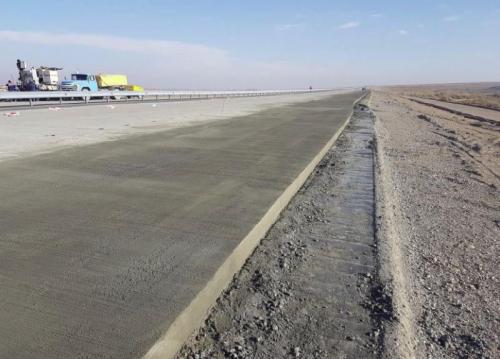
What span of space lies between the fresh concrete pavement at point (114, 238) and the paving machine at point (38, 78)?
35693 millimetres

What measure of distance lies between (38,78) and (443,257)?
44445mm

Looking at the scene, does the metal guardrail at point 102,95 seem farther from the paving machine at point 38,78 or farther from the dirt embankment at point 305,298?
the dirt embankment at point 305,298

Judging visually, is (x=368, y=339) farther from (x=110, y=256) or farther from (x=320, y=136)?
(x=320, y=136)

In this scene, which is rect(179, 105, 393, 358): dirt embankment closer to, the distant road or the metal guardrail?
the metal guardrail

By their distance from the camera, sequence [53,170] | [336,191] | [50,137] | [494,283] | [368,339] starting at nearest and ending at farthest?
1. [368,339]
2. [494,283]
3. [53,170]
4. [336,191]
5. [50,137]

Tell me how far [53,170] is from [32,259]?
3998mm

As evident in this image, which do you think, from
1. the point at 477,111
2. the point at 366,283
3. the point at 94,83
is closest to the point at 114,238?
the point at 366,283

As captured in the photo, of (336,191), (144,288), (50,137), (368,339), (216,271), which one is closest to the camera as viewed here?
(368,339)

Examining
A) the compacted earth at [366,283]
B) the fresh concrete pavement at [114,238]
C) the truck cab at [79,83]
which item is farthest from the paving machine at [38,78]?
the compacted earth at [366,283]

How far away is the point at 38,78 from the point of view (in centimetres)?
4181

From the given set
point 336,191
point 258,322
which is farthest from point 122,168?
point 258,322

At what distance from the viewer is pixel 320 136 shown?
15391 millimetres

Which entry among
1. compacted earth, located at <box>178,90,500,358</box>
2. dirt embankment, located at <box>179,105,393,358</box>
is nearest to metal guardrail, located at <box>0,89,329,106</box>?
compacted earth, located at <box>178,90,500,358</box>

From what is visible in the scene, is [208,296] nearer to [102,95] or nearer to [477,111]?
[102,95]
